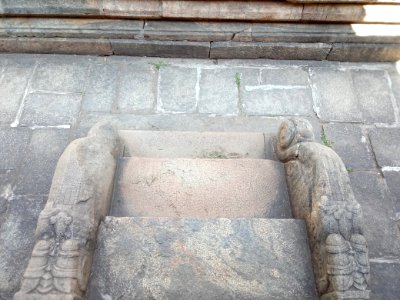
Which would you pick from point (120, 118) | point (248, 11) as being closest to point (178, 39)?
point (248, 11)

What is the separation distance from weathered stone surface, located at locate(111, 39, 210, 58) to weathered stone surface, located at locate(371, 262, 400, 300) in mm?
2379

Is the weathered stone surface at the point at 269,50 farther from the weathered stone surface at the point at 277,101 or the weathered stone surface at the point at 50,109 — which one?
the weathered stone surface at the point at 50,109

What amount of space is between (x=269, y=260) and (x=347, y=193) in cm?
58

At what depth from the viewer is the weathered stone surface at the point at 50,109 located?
314 centimetres

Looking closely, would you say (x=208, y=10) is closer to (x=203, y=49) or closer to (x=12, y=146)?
(x=203, y=49)

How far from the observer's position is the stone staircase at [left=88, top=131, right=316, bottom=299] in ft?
6.24

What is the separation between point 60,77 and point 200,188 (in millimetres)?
1944

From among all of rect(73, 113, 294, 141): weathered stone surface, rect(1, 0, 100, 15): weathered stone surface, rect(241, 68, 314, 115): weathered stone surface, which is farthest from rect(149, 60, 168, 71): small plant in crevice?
rect(241, 68, 314, 115): weathered stone surface

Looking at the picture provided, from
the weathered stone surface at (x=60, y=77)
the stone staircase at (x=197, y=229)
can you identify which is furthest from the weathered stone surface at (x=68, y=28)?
the stone staircase at (x=197, y=229)

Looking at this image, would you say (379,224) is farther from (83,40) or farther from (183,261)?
(83,40)

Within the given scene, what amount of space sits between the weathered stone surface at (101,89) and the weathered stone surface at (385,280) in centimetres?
248

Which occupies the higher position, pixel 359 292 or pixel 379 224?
pixel 379 224

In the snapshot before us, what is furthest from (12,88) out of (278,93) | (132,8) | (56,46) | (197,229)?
(278,93)

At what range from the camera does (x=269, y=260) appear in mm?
1987
